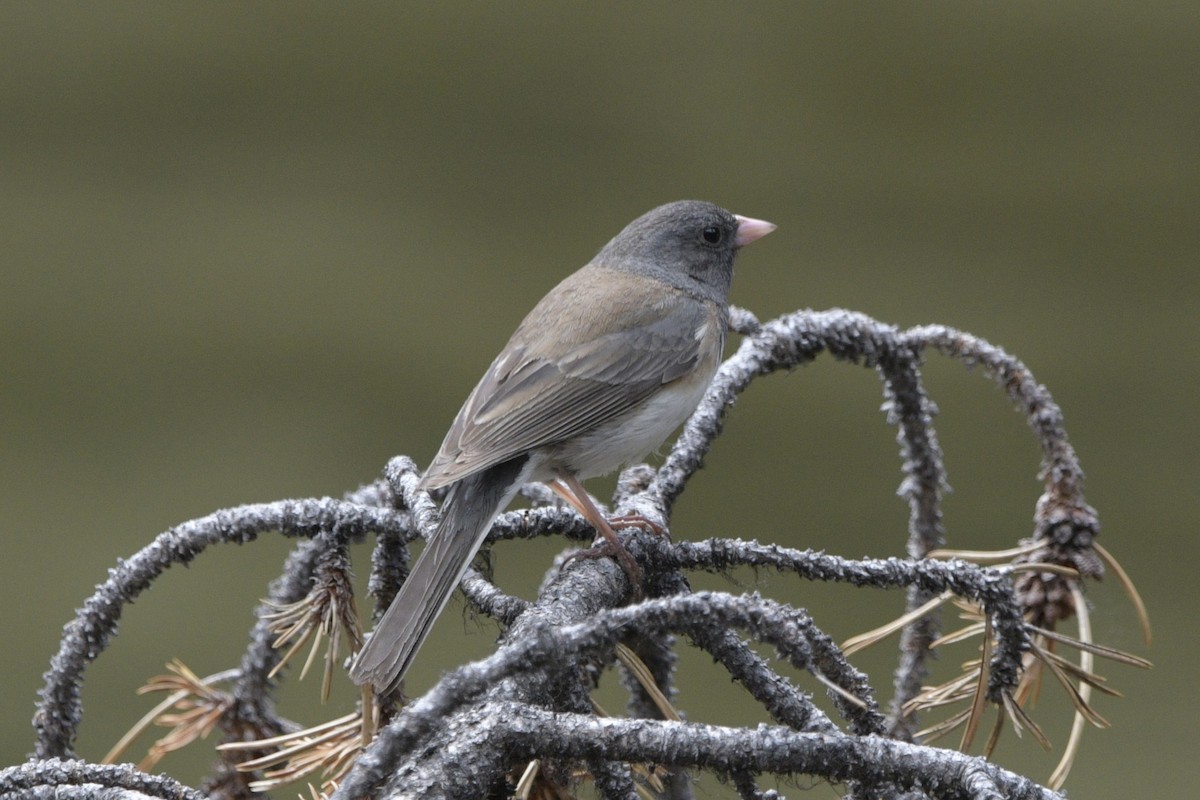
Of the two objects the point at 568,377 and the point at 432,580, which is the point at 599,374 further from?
the point at 432,580

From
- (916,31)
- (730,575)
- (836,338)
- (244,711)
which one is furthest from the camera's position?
(916,31)

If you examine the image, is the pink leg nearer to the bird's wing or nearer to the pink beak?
the bird's wing

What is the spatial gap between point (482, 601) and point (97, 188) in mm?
2262

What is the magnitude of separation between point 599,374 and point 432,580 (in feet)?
2.36

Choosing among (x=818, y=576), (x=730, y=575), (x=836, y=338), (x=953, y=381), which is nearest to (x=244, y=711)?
(x=730, y=575)

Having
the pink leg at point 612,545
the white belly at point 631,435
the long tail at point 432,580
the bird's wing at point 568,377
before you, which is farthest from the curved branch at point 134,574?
the white belly at point 631,435

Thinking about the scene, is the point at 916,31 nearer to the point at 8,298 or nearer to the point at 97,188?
the point at 97,188

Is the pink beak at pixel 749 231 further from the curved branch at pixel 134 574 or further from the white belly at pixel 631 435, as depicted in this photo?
the curved branch at pixel 134 574

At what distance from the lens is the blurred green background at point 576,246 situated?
2.78 metres

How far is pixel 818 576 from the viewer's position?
3.91 feet

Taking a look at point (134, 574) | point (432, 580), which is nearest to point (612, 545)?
point (432, 580)

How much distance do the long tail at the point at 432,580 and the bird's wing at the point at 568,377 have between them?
0.10 meters

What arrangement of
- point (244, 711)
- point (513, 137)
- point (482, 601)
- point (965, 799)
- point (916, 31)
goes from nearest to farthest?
point (965, 799) → point (482, 601) → point (244, 711) → point (916, 31) → point (513, 137)

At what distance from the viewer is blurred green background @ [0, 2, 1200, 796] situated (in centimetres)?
278
